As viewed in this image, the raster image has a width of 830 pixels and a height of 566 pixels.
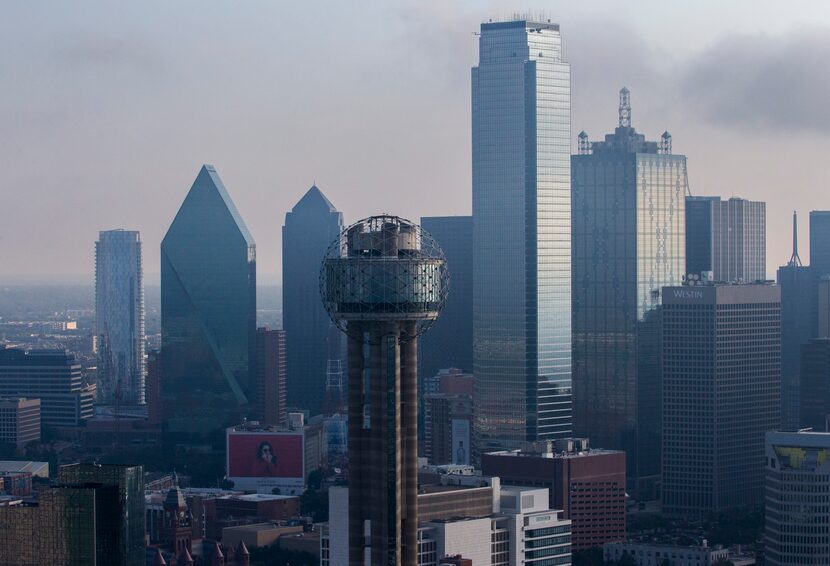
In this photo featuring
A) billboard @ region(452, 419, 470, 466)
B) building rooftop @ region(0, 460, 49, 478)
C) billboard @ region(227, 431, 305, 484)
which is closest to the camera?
building rooftop @ region(0, 460, 49, 478)

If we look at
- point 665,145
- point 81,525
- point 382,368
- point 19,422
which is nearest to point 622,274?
point 665,145

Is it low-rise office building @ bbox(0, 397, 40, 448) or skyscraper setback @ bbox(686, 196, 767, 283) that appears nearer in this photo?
skyscraper setback @ bbox(686, 196, 767, 283)

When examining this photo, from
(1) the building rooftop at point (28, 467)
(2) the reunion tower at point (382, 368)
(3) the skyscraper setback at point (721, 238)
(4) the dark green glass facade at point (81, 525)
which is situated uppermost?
(3) the skyscraper setback at point (721, 238)

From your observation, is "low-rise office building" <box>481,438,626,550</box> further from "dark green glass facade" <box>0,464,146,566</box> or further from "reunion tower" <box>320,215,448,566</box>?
"reunion tower" <box>320,215,448,566</box>

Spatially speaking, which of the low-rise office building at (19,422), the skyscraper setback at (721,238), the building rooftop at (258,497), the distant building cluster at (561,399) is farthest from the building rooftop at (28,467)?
the skyscraper setback at (721,238)

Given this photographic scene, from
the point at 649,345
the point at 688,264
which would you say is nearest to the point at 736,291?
the point at 649,345

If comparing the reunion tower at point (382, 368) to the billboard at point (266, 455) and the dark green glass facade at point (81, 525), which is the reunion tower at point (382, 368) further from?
the billboard at point (266, 455)

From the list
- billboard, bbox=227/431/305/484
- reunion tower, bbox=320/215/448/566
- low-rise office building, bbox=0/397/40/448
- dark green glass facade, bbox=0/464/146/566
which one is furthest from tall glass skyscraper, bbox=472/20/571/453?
reunion tower, bbox=320/215/448/566
